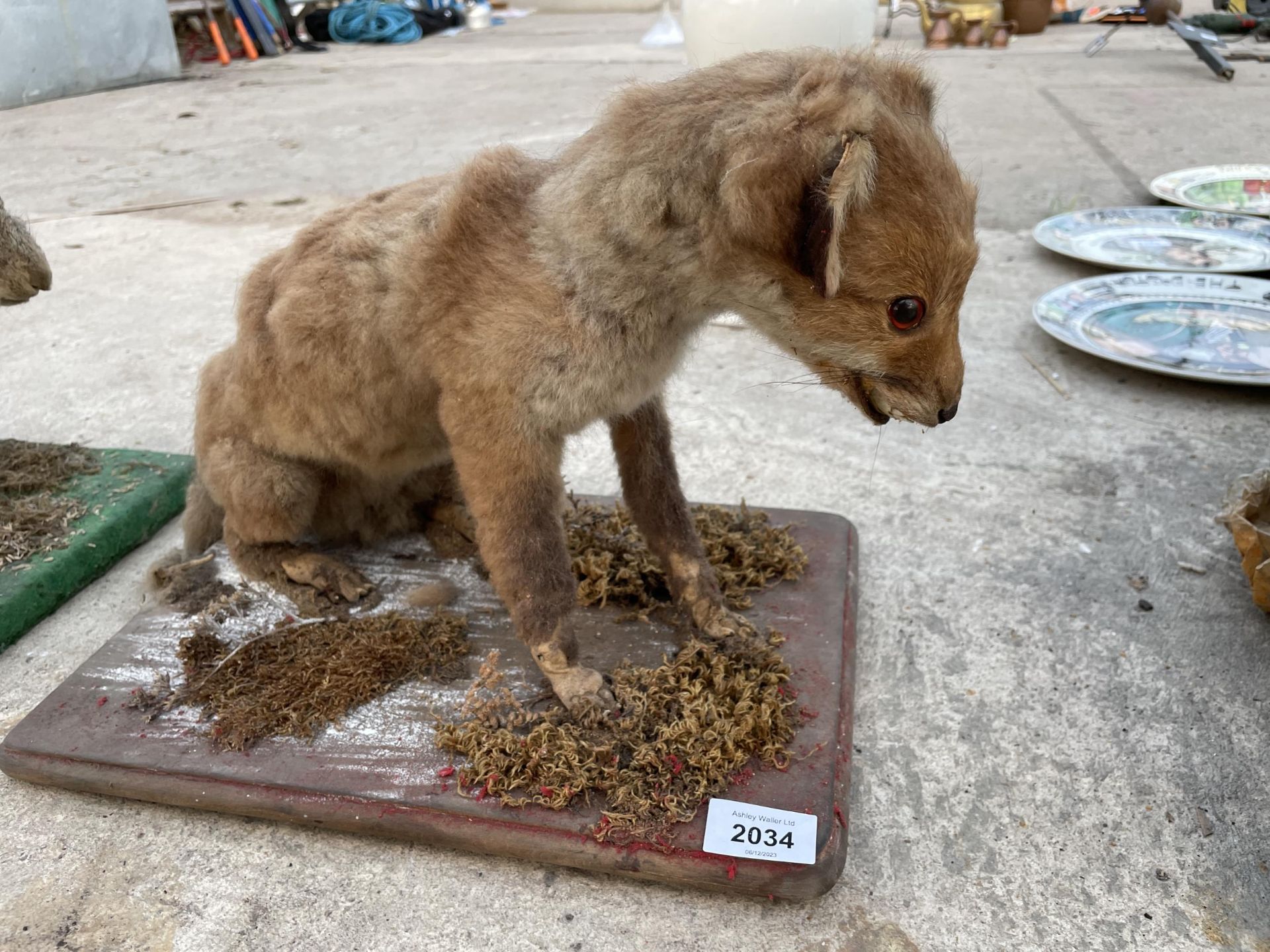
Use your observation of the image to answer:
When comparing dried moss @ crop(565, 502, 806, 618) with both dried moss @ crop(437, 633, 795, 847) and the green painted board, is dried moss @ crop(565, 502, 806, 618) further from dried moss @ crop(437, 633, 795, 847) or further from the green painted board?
the green painted board

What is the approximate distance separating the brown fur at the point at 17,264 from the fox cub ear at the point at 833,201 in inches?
82.0

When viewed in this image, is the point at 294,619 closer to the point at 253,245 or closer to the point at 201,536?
the point at 201,536

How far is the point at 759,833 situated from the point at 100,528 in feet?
6.99

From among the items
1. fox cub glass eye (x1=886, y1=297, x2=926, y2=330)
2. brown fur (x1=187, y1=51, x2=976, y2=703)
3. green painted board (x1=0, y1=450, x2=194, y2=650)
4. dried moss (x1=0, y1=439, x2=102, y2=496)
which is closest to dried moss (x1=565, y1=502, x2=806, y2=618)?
brown fur (x1=187, y1=51, x2=976, y2=703)

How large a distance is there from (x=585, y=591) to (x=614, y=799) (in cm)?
76

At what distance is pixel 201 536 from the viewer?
2.80 m

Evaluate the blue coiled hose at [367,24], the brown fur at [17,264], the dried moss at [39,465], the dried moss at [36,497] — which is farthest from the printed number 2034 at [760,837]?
the blue coiled hose at [367,24]

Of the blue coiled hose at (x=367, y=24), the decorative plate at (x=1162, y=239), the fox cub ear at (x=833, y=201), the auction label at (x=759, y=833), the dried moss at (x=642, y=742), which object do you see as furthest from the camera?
the blue coiled hose at (x=367, y=24)

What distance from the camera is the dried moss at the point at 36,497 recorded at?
2775 mm

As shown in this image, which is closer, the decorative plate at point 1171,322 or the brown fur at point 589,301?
the brown fur at point 589,301

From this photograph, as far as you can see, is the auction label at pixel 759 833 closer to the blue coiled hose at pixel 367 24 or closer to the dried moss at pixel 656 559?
the dried moss at pixel 656 559

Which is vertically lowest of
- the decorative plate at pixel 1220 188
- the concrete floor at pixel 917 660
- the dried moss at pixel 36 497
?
the decorative plate at pixel 1220 188

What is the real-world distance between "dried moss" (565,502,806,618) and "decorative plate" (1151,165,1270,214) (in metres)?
4.02

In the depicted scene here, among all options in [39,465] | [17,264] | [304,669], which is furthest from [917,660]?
[39,465]
